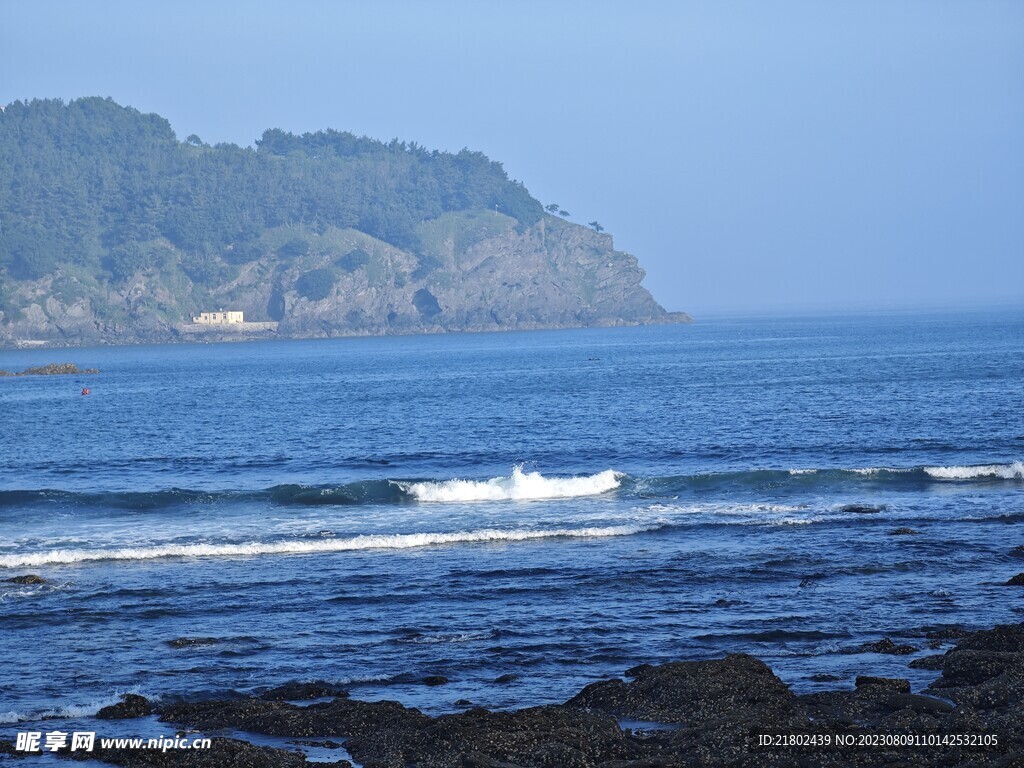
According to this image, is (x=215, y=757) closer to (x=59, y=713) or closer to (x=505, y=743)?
(x=505, y=743)

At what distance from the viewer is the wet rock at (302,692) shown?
1656cm

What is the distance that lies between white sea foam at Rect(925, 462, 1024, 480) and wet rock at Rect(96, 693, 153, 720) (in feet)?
96.4

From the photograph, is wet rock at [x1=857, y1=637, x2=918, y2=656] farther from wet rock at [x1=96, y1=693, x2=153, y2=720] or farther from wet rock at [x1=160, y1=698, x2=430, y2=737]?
wet rock at [x1=96, y1=693, x2=153, y2=720]

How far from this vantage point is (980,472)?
3875 cm

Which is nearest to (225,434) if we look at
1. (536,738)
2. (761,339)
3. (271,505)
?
(271,505)

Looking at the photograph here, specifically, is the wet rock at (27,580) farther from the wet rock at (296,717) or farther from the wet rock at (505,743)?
the wet rock at (505,743)

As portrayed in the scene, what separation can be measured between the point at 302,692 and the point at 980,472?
28.6m

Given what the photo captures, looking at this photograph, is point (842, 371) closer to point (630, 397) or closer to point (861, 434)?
point (630, 397)

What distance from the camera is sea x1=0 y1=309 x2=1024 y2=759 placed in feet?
60.3

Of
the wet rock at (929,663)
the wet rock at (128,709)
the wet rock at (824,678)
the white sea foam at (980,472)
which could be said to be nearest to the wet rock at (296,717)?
the wet rock at (128,709)

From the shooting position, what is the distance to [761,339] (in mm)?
185750

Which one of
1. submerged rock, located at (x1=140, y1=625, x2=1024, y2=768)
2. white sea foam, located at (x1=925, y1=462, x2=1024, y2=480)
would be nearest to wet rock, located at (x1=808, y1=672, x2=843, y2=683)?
submerged rock, located at (x1=140, y1=625, x2=1024, y2=768)

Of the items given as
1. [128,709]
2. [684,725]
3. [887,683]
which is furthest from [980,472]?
[128,709]

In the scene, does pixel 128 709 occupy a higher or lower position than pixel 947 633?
lower
